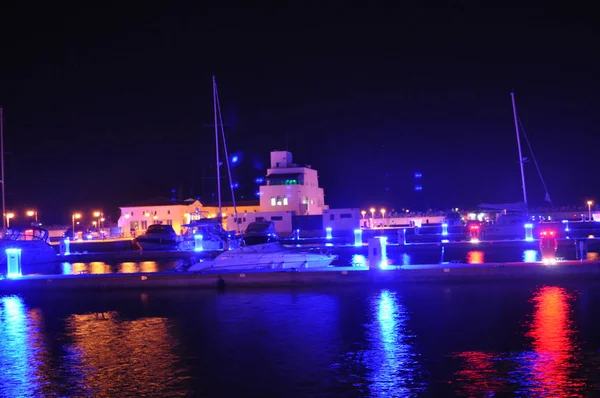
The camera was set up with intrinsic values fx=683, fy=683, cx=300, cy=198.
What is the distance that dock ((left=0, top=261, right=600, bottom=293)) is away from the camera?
73.5ft

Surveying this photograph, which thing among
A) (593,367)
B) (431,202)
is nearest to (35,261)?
(593,367)

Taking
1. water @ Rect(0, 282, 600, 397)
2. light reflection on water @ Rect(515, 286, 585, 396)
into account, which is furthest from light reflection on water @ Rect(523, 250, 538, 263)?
light reflection on water @ Rect(515, 286, 585, 396)

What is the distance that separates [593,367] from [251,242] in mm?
35065

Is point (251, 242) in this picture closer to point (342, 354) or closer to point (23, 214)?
point (342, 354)

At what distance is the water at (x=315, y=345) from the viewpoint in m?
10.2

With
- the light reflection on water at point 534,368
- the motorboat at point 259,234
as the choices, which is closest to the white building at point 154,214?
the motorboat at point 259,234

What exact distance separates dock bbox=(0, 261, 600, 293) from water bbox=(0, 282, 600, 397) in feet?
5.34

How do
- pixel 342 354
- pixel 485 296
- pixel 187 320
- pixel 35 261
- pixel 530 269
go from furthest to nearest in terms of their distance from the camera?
pixel 35 261 < pixel 530 269 < pixel 485 296 < pixel 187 320 < pixel 342 354

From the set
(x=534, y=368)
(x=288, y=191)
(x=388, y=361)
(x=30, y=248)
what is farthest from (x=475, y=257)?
(x=288, y=191)

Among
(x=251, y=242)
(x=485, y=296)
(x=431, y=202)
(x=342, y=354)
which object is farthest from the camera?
(x=431, y=202)

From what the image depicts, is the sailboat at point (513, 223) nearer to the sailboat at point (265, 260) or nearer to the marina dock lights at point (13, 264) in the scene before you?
the sailboat at point (265, 260)

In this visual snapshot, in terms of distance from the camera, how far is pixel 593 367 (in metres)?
10.6

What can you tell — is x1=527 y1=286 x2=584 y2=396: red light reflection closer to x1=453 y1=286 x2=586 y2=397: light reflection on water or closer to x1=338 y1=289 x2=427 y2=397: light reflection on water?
x1=453 y1=286 x2=586 y2=397: light reflection on water

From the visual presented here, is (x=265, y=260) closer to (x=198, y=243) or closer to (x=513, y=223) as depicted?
(x=198, y=243)
